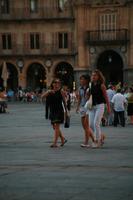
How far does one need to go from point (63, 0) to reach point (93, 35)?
8.89 m

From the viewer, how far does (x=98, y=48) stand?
201 ft

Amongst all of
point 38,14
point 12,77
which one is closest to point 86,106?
point 38,14

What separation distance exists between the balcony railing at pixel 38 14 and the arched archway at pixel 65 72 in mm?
5261

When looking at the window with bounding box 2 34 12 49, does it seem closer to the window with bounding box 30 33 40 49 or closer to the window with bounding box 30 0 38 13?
the window with bounding box 30 33 40 49

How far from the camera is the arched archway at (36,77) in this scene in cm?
7038

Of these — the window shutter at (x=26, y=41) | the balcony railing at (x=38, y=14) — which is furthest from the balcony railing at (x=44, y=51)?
the balcony railing at (x=38, y=14)

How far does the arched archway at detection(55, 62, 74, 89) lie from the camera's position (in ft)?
229

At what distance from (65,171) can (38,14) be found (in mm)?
57331

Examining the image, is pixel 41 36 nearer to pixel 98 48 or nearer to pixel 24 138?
pixel 98 48

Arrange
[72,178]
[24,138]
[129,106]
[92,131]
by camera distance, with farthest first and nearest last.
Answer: [129,106]
[24,138]
[92,131]
[72,178]

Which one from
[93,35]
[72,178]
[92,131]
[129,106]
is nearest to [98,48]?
[93,35]

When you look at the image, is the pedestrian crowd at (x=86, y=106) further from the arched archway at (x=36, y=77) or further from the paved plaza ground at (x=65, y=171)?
the arched archway at (x=36, y=77)

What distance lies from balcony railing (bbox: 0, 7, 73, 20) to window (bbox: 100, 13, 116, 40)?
6.97 m

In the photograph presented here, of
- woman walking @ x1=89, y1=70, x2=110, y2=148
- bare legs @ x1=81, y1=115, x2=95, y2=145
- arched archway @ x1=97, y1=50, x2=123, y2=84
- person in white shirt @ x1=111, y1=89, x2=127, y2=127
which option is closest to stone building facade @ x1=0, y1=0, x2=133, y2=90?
arched archway @ x1=97, y1=50, x2=123, y2=84
